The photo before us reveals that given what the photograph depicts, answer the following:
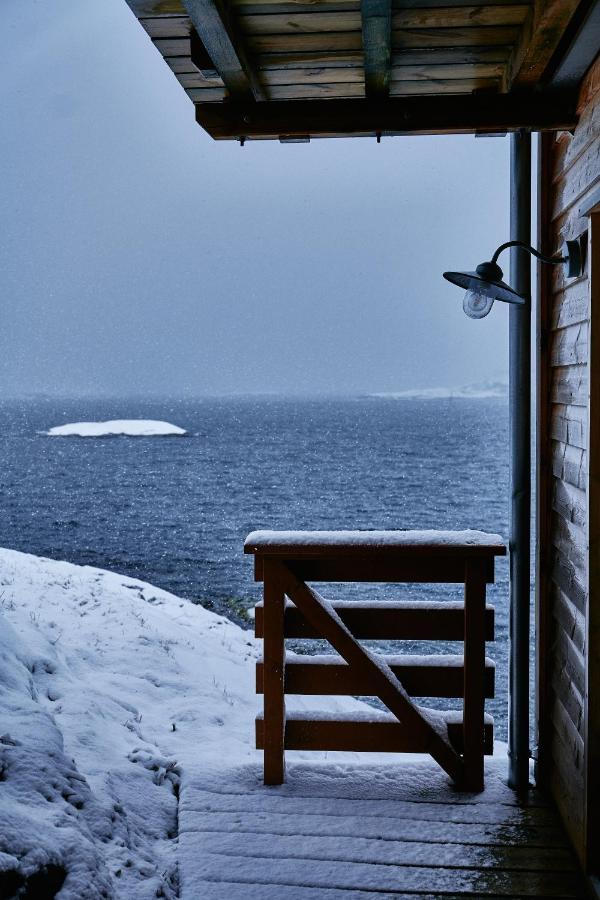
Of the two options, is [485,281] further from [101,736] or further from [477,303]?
[101,736]

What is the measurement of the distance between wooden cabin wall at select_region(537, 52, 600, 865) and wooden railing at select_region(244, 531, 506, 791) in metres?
0.30

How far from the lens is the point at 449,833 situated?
2.97 meters

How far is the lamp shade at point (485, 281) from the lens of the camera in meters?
2.95

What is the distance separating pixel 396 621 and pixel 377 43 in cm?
226

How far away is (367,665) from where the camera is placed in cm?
329

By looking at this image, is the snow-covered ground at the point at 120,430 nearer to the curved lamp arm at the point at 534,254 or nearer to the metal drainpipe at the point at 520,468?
the metal drainpipe at the point at 520,468

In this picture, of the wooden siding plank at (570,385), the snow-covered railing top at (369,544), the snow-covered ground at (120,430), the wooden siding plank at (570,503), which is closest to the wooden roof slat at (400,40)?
the wooden siding plank at (570,385)

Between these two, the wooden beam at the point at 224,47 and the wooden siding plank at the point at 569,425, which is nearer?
the wooden beam at the point at 224,47

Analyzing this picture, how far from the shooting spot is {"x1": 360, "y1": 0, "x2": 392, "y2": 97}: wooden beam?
218 centimetres

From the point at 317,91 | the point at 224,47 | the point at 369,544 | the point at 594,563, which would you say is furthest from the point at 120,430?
the point at 594,563

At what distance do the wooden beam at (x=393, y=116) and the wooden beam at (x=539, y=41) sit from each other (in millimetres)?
119

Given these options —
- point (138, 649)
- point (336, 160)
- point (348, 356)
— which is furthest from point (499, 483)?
point (336, 160)

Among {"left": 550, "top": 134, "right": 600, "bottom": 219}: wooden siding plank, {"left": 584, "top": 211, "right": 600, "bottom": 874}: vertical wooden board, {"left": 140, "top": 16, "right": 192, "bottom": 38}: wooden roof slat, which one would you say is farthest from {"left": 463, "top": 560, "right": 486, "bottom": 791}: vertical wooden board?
{"left": 140, "top": 16, "right": 192, "bottom": 38}: wooden roof slat

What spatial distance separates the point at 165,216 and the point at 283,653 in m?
148
